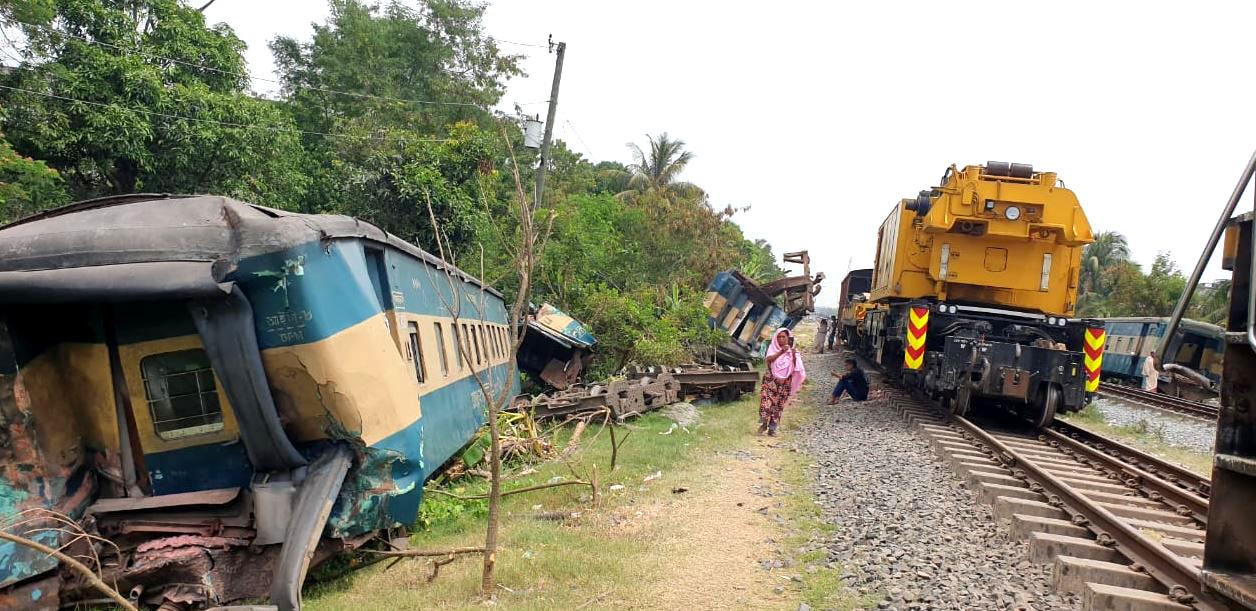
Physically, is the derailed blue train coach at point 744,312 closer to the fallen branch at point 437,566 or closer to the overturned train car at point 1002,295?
the overturned train car at point 1002,295

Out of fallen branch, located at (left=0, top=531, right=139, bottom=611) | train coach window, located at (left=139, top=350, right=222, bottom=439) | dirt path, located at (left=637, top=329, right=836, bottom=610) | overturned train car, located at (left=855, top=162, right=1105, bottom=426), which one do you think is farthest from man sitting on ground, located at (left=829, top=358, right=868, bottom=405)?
fallen branch, located at (left=0, top=531, right=139, bottom=611)

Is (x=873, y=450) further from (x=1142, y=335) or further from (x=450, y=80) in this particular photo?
(x=450, y=80)

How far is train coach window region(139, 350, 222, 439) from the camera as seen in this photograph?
200 inches

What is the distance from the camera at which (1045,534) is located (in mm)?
5730

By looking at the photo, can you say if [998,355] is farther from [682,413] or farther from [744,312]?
[744,312]

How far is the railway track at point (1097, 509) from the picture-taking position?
4.82 meters

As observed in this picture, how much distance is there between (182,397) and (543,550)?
2764 mm

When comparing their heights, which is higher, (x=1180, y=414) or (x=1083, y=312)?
(x=1083, y=312)

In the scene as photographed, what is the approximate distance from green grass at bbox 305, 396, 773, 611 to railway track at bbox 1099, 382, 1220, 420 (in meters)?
13.5

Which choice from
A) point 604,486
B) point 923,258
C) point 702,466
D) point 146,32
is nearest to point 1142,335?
point 923,258

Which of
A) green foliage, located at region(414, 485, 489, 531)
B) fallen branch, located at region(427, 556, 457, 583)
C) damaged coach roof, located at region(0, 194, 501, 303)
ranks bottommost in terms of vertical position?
green foliage, located at region(414, 485, 489, 531)

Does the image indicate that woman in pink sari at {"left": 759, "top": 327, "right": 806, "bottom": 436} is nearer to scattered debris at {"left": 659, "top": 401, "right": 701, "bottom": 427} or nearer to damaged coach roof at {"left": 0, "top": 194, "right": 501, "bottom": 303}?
scattered debris at {"left": 659, "top": 401, "right": 701, "bottom": 427}

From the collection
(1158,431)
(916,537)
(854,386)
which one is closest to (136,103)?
(854,386)

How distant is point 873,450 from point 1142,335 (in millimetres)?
18833
